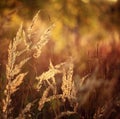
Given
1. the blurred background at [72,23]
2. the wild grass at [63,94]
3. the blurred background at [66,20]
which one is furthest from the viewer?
the blurred background at [66,20]

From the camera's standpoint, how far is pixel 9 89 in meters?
1.99

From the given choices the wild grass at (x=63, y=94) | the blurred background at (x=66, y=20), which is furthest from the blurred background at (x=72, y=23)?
the wild grass at (x=63, y=94)

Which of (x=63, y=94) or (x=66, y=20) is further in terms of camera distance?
(x=66, y=20)

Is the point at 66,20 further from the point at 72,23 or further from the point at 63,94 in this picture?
the point at 63,94

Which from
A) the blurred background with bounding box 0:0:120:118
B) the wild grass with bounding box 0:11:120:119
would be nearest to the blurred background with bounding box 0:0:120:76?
the blurred background with bounding box 0:0:120:118

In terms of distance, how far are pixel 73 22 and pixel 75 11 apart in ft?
0.35

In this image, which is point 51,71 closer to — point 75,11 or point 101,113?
point 101,113

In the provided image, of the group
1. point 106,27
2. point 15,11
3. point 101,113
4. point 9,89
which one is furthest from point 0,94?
point 106,27

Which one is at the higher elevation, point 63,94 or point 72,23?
point 72,23

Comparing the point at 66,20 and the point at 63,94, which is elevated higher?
the point at 66,20

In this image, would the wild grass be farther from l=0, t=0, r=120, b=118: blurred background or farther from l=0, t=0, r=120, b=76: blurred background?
l=0, t=0, r=120, b=76: blurred background

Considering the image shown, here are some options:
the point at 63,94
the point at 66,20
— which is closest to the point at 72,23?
the point at 66,20

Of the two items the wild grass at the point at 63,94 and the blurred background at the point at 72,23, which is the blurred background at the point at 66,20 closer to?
the blurred background at the point at 72,23

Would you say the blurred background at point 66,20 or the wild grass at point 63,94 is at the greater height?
the blurred background at point 66,20
